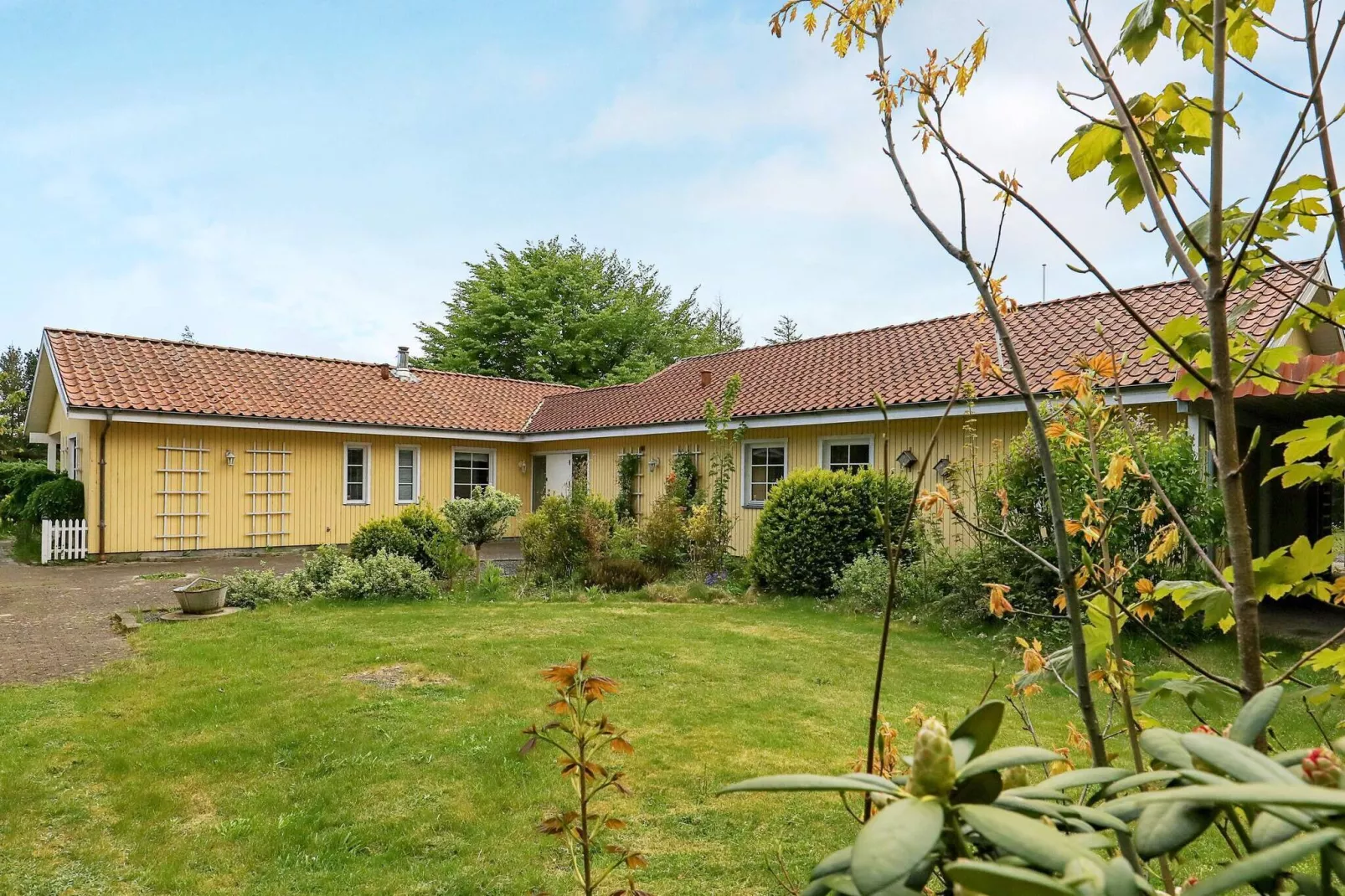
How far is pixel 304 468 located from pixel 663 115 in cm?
1078

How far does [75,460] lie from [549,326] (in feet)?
63.1

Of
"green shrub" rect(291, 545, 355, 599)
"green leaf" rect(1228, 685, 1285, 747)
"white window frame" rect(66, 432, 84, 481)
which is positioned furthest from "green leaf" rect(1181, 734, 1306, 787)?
"white window frame" rect(66, 432, 84, 481)

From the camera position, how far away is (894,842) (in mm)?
617

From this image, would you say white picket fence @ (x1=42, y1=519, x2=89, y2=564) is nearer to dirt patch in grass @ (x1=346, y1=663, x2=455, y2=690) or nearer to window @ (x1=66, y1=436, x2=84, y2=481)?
window @ (x1=66, y1=436, x2=84, y2=481)

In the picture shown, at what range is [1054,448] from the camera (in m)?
A: 8.51

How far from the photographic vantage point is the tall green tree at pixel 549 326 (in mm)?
33625

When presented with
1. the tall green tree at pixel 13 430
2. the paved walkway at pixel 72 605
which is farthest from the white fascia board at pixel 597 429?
the tall green tree at pixel 13 430

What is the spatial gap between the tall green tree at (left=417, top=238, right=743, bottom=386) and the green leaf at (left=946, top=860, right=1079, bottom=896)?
32.6 meters

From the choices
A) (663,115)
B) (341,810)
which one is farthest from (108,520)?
(341,810)

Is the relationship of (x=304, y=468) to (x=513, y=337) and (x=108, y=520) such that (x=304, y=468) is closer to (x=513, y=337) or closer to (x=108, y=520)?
(x=108, y=520)

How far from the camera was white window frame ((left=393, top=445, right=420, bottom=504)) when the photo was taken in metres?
18.7

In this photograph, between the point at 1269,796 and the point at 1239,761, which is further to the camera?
the point at 1239,761

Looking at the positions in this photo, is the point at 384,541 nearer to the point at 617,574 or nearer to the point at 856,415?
the point at 617,574

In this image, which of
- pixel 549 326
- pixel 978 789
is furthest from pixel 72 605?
pixel 549 326
